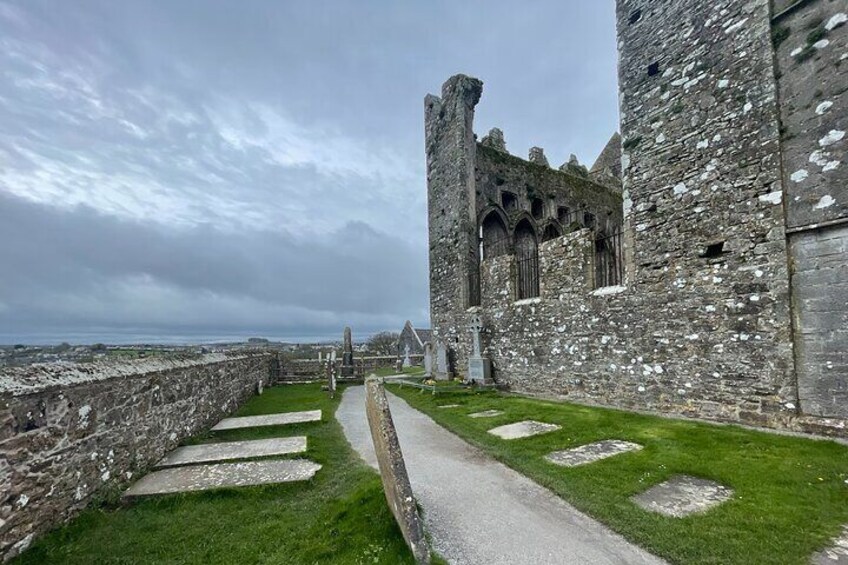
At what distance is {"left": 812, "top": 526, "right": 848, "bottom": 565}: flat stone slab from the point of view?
149 inches

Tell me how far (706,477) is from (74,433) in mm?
7925

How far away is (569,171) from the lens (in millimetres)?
24797

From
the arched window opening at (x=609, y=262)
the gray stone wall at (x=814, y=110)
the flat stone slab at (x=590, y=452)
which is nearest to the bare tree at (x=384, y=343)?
the arched window opening at (x=609, y=262)

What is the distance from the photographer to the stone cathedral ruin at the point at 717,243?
25.6 feet

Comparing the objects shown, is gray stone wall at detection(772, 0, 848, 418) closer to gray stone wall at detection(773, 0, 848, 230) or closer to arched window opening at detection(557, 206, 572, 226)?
gray stone wall at detection(773, 0, 848, 230)

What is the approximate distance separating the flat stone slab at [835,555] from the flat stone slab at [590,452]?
Result: 2.91 meters

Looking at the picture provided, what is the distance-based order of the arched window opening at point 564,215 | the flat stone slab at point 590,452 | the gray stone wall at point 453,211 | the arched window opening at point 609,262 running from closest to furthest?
the flat stone slab at point 590,452
the arched window opening at point 609,262
the gray stone wall at point 453,211
the arched window opening at point 564,215

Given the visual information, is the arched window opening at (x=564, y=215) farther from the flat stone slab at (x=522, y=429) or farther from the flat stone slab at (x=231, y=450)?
the flat stone slab at (x=231, y=450)

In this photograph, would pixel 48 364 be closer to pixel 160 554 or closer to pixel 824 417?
pixel 160 554

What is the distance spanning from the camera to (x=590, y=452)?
714 cm

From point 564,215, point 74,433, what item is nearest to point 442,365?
point 564,215

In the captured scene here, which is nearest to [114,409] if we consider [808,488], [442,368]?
[808,488]

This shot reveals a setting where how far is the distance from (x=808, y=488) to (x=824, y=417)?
3.31m

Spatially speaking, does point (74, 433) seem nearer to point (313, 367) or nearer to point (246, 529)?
point (246, 529)
